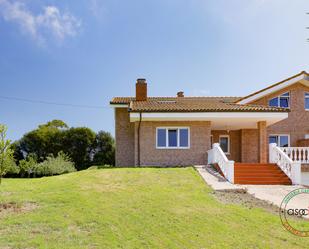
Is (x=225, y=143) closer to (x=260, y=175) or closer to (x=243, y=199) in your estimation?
(x=260, y=175)

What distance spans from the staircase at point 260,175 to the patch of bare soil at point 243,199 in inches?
135

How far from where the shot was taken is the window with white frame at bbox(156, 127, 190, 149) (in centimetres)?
1852

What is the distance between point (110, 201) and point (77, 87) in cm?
2148

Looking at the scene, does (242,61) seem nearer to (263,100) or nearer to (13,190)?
(263,100)

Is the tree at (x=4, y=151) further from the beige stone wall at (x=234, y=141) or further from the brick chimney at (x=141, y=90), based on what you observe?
the beige stone wall at (x=234, y=141)

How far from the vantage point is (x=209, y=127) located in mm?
18672

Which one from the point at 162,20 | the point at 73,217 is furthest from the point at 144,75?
the point at 73,217

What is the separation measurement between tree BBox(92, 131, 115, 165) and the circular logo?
33.6 m

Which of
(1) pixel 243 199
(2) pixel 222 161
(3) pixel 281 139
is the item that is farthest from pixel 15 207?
(3) pixel 281 139

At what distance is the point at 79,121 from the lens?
46.0 m

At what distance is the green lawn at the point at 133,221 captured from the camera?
550 cm

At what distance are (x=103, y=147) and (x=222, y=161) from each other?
102 ft

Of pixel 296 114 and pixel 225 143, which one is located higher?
pixel 296 114

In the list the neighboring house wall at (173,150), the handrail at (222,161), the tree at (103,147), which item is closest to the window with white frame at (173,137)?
the neighboring house wall at (173,150)
